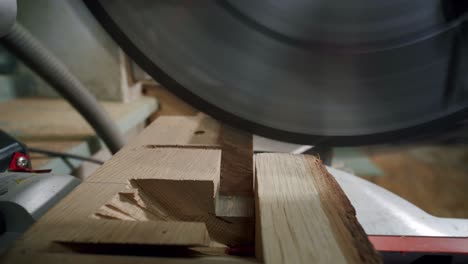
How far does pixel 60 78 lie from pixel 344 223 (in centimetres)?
81

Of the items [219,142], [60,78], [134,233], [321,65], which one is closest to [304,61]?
[321,65]

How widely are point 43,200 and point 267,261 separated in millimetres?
305

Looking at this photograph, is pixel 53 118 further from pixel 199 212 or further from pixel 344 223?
pixel 344 223

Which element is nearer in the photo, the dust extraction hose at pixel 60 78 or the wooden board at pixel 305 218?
the wooden board at pixel 305 218

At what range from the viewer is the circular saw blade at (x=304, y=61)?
0.63m

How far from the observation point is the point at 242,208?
523mm

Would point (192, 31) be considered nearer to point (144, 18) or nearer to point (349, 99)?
point (144, 18)

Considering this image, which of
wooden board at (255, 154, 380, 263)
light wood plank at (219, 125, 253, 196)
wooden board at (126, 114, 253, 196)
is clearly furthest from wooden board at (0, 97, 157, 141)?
wooden board at (255, 154, 380, 263)

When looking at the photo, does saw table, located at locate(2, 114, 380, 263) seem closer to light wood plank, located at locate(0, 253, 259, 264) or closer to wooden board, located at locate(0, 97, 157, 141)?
light wood plank, located at locate(0, 253, 259, 264)

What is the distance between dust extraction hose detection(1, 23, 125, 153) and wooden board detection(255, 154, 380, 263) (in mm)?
607

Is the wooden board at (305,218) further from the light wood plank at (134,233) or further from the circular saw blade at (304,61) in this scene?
the circular saw blade at (304,61)

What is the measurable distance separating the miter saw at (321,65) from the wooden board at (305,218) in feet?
0.66

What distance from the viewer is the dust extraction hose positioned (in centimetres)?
80

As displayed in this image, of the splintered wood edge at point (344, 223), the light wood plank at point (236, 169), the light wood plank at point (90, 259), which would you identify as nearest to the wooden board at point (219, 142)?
the light wood plank at point (236, 169)
